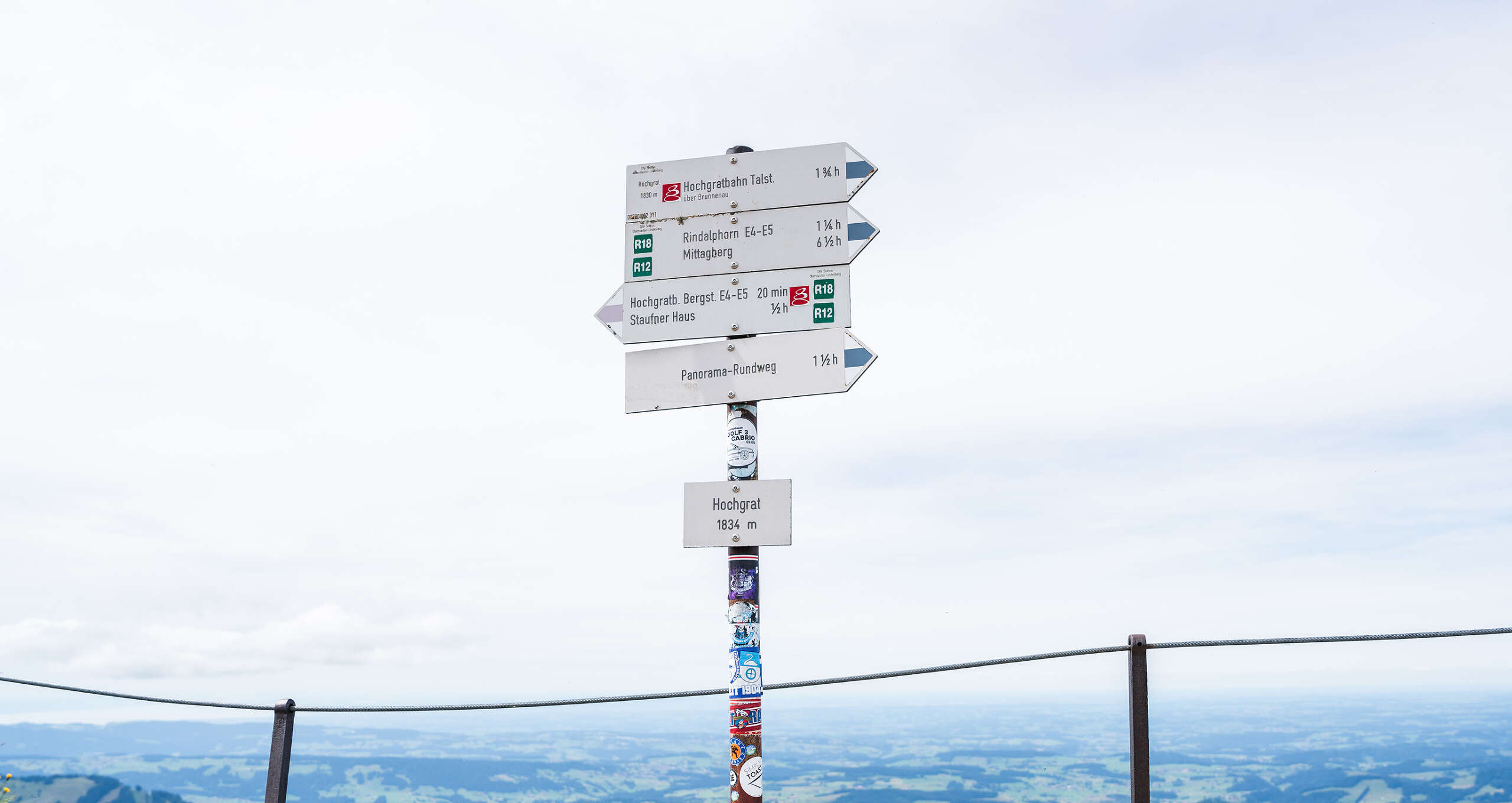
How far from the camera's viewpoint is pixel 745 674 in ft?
13.5

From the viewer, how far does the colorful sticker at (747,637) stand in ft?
13.6

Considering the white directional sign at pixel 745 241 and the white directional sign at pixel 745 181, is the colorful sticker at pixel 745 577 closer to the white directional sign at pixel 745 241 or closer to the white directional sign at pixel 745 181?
the white directional sign at pixel 745 241

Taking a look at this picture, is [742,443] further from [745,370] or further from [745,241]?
[745,241]

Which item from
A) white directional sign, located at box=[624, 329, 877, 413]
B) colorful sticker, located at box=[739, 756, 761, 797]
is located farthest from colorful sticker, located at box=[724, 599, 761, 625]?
white directional sign, located at box=[624, 329, 877, 413]

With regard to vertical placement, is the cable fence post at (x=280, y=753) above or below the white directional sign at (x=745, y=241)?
below

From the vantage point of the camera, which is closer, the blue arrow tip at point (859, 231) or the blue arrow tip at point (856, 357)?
the blue arrow tip at point (856, 357)

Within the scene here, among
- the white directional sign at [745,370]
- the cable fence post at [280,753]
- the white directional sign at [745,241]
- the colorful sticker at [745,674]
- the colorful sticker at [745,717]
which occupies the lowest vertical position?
the cable fence post at [280,753]

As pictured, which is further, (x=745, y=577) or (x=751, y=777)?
(x=745, y=577)

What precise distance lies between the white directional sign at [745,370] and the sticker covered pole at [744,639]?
14 cm

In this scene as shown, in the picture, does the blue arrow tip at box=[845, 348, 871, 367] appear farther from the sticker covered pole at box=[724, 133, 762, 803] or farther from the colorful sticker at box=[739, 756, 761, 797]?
the colorful sticker at box=[739, 756, 761, 797]

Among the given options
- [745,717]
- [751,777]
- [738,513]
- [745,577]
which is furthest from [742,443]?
[751,777]

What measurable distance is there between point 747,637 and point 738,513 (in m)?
0.54

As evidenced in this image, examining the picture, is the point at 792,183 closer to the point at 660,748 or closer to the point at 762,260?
the point at 762,260

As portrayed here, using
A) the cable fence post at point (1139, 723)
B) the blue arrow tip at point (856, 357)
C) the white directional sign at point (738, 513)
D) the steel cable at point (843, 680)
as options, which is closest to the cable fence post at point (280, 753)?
the steel cable at point (843, 680)
